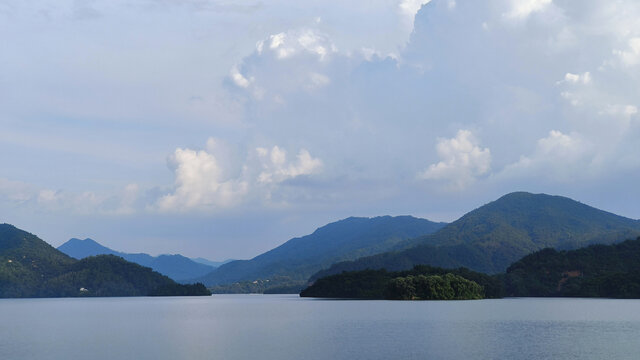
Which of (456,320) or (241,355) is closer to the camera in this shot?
(241,355)

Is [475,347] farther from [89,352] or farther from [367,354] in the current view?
[89,352]

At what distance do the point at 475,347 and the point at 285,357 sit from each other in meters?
24.0

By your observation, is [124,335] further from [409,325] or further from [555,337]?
[555,337]

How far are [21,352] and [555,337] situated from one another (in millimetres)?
70761

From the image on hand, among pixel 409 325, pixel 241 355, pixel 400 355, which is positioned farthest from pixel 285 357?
pixel 409 325

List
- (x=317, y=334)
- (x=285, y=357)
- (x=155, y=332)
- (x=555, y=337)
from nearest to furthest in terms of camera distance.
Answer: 1. (x=285, y=357)
2. (x=555, y=337)
3. (x=317, y=334)
4. (x=155, y=332)

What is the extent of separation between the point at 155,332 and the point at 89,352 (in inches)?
1331

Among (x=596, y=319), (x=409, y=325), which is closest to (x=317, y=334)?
(x=409, y=325)

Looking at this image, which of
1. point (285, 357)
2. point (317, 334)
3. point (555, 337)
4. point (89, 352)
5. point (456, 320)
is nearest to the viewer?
point (285, 357)

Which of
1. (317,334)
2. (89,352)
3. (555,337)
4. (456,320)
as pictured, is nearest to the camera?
(89,352)

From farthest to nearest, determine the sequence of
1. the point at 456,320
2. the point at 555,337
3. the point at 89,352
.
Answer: the point at 456,320 → the point at 555,337 → the point at 89,352

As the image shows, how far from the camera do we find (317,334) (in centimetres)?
10606

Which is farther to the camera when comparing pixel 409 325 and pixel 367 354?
pixel 409 325

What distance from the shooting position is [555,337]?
3834 inches
